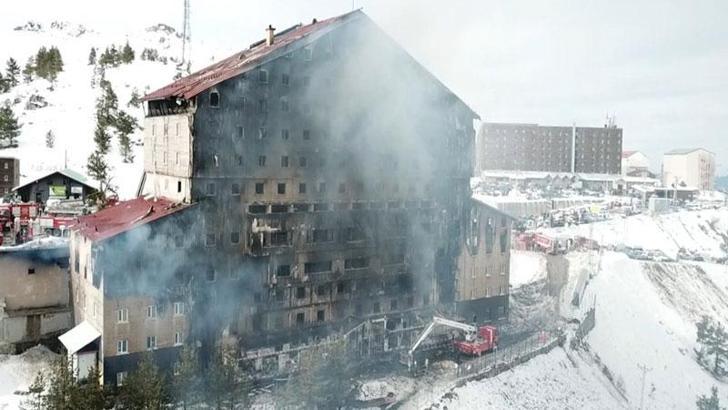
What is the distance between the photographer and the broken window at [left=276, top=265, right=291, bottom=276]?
23.5m

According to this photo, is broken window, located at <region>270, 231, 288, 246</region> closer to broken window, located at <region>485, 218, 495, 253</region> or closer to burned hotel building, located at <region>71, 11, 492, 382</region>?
burned hotel building, located at <region>71, 11, 492, 382</region>

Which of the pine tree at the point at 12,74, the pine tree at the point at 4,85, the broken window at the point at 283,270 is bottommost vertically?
the broken window at the point at 283,270

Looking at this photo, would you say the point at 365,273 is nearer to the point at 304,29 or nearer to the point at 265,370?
the point at 265,370

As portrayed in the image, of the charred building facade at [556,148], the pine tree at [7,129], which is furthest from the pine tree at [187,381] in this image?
the charred building facade at [556,148]

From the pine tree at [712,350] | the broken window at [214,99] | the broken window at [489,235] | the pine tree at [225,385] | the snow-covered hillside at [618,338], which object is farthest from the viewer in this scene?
the pine tree at [712,350]

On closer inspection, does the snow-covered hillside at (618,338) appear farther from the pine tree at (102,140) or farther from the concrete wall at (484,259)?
the pine tree at (102,140)

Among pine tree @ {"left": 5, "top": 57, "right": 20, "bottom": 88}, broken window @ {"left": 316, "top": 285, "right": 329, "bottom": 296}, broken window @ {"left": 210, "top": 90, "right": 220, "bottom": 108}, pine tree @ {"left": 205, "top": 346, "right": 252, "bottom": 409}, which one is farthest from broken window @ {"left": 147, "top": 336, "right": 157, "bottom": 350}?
pine tree @ {"left": 5, "top": 57, "right": 20, "bottom": 88}

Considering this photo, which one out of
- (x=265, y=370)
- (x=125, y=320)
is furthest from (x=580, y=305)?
(x=125, y=320)

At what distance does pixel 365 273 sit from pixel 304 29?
389 inches

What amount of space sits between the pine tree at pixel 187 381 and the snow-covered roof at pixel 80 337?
2.80m

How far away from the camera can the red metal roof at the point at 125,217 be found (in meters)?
21.0

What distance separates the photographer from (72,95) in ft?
212

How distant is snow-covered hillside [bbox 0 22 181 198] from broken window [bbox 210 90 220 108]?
23493mm

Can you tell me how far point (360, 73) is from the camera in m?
25.5
